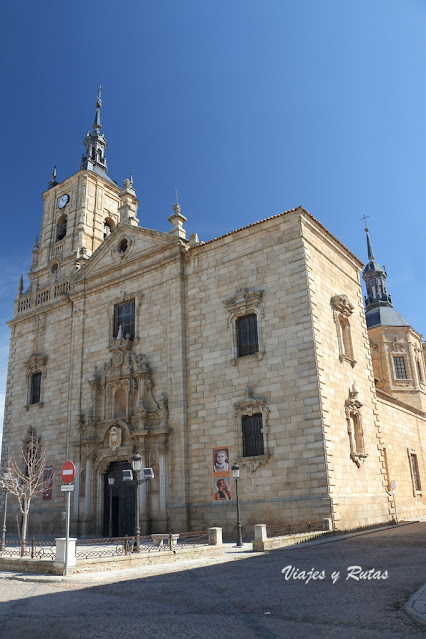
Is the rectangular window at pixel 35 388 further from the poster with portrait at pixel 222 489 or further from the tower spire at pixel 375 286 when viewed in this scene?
the tower spire at pixel 375 286

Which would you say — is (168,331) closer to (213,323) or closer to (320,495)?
(213,323)

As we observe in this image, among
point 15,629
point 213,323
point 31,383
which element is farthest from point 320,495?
point 31,383

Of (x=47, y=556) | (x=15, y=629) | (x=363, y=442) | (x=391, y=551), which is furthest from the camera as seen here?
(x=363, y=442)

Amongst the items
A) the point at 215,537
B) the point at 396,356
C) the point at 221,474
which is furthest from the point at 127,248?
the point at 396,356

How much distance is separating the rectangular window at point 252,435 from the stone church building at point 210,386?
61mm

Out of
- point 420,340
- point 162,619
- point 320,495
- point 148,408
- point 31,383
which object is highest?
point 420,340

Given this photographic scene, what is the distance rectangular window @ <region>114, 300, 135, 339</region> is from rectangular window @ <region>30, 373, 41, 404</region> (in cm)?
683

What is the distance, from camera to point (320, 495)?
18.4 m

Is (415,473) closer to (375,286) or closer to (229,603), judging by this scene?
(375,286)

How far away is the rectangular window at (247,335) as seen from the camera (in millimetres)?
22047

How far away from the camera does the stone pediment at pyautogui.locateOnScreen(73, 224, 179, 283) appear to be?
86.4 feet

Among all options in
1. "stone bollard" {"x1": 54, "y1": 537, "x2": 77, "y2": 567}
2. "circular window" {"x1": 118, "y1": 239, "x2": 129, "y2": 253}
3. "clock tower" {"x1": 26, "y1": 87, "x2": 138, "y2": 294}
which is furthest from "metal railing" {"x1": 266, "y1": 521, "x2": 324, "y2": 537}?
"clock tower" {"x1": 26, "y1": 87, "x2": 138, "y2": 294}

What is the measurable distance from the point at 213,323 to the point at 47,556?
1133 centimetres

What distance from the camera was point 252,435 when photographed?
68.5ft
